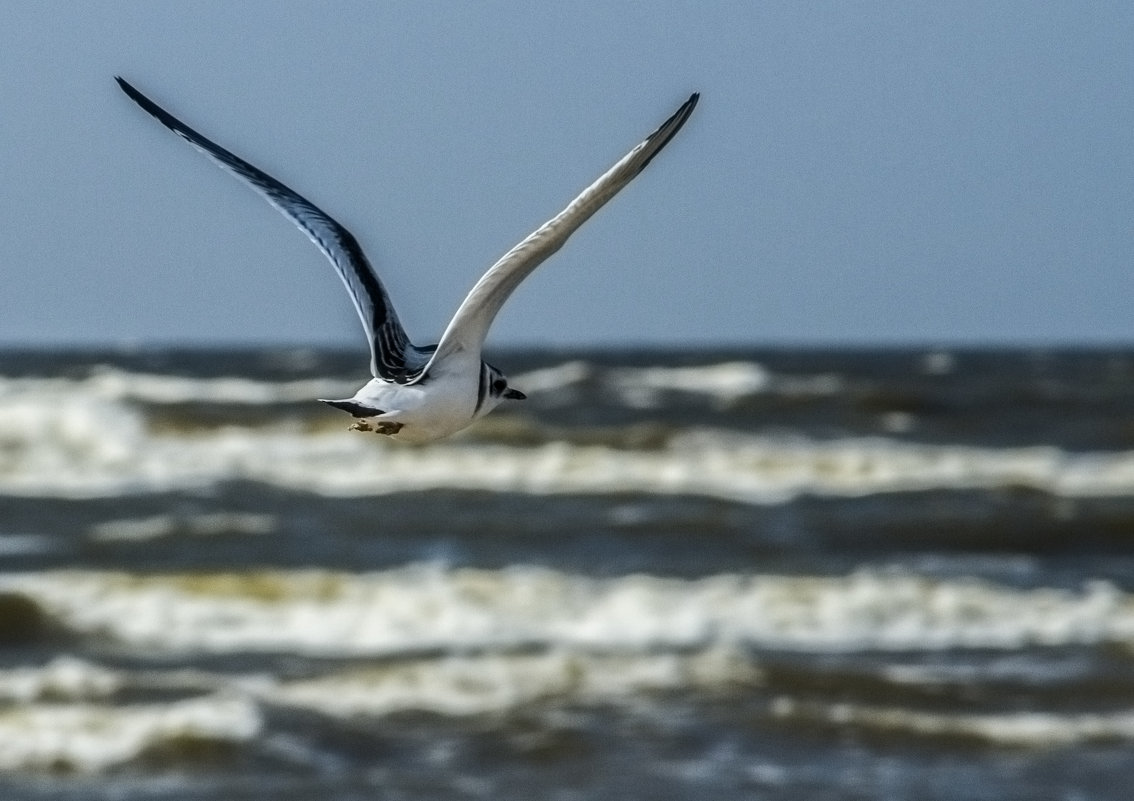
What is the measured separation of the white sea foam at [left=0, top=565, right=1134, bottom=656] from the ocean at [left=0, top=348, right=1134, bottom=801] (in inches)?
1.5

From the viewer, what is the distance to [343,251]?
4.70 m

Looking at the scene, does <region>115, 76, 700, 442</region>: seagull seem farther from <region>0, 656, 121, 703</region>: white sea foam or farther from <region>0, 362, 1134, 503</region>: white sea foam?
<region>0, 362, 1134, 503</region>: white sea foam

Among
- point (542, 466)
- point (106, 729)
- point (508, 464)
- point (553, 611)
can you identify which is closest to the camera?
point (106, 729)

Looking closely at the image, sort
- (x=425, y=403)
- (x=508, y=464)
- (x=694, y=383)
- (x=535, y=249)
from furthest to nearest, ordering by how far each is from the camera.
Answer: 1. (x=694, y=383)
2. (x=508, y=464)
3. (x=425, y=403)
4. (x=535, y=249)

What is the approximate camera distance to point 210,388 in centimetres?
2652

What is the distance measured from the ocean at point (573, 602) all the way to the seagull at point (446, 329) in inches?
186

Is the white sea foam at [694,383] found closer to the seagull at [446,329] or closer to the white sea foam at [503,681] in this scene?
the white sea foam at [503,681]

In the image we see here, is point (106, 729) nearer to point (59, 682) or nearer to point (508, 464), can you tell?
point (59, 682)

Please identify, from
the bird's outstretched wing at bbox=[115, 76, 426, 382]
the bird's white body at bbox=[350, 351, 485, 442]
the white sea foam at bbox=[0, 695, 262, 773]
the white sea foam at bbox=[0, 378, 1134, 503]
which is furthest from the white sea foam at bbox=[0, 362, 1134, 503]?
the bird's white body at bbox=[350, 351, 485, 442]

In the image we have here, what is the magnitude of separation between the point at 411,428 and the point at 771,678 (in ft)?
23.4

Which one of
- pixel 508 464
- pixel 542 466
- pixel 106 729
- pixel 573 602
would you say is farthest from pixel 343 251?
pixel 508 464

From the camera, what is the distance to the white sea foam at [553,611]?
1220 centimetres

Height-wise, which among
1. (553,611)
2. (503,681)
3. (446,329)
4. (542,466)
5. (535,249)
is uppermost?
(535,249)

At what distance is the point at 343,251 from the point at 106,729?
596 cm
